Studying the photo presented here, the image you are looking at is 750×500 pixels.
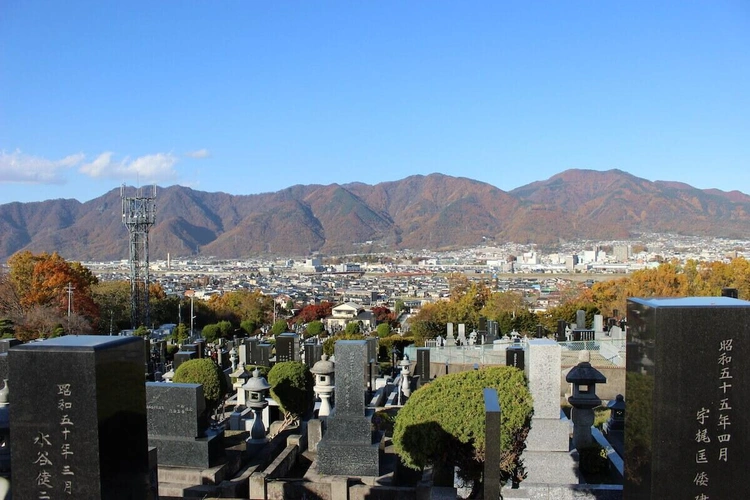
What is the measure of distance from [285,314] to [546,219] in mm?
152824

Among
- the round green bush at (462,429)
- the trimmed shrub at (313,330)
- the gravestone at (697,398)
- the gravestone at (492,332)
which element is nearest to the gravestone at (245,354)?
the gravestone at (492,332)

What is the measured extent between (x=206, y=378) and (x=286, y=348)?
7.06m

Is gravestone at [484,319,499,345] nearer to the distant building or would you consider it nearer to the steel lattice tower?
the distant building

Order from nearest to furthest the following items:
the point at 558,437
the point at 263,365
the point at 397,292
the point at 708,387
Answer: the point at 708,387
the point at 558,437
the point at 263,365
the point at 397,292

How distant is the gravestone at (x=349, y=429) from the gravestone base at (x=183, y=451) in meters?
1.32

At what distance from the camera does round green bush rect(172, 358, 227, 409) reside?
334 inches

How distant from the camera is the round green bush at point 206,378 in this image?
849 cm

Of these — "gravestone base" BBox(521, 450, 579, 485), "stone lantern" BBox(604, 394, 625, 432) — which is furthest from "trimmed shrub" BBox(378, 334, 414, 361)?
"gravestone base" BBox(521, 450, 579, 485)

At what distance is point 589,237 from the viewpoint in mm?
165625

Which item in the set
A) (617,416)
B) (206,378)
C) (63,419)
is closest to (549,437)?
A: (617,416)

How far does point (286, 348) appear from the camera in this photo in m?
15.5

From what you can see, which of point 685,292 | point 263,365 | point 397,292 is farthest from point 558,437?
point 397,292

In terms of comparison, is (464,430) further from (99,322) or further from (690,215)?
(690,215)

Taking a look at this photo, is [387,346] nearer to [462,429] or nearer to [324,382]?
[324,382]
